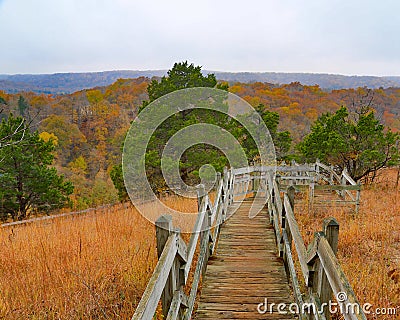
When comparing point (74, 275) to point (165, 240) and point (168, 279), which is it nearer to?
point (168, 279)

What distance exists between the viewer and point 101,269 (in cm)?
446

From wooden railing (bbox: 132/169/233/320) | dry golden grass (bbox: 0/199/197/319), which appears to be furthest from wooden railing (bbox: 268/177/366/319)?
dry golden grass (bbox: 0/199/197/319)

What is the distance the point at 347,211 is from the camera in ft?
32.8

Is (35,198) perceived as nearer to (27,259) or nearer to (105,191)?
(27,259)

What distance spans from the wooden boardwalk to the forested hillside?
1137 inches

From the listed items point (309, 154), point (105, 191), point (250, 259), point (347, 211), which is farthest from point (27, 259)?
point (105, 191)

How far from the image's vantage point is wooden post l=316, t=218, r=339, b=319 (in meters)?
2.53

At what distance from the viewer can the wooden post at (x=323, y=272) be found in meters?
2.53

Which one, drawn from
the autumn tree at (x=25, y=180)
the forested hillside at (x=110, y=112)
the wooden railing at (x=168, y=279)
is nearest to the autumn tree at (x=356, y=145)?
the autumn tree at (x=25, y=180)

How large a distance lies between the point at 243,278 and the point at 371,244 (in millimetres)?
3596

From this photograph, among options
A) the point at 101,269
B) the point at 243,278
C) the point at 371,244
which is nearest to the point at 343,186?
the point at 371,244

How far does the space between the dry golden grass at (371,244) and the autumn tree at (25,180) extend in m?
10.6

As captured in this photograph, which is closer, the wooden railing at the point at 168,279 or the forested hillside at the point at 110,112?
the wooden railing at the point at 168,279

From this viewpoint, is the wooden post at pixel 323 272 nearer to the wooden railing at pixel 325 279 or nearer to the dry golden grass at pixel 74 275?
the wooden railing at pixel 325 279
